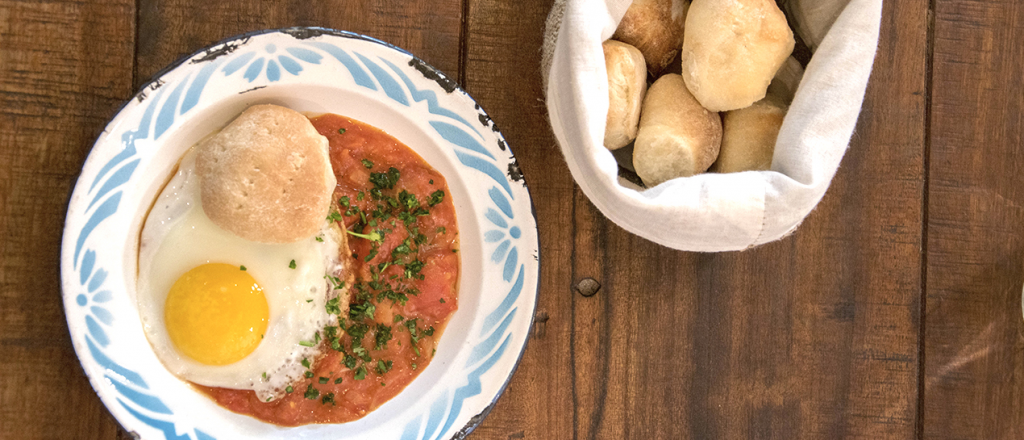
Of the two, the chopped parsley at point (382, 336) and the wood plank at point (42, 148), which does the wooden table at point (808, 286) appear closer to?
the wood plank at point (42, 148)

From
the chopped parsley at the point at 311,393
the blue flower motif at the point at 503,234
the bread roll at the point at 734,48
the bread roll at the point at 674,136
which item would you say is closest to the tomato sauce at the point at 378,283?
the chopped parsley at the point at 311,393

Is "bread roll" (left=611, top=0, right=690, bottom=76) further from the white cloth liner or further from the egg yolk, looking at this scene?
the egg yolk

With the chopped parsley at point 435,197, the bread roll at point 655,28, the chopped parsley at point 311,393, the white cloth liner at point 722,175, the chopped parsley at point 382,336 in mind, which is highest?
the bread roll at point 655,28

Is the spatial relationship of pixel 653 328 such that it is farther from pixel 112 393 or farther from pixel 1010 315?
pixel 112 393

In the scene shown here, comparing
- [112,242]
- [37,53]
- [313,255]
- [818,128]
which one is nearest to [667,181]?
[818,128]

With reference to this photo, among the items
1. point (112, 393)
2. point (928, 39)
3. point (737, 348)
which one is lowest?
point (112, 393)

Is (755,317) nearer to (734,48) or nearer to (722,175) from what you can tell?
(722,175)
